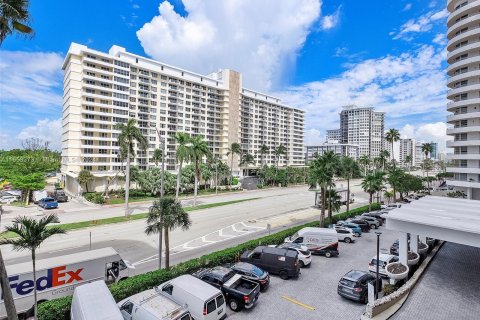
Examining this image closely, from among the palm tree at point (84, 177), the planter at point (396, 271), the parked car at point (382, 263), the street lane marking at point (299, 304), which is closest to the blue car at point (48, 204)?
the palm tree at point (84, 177)

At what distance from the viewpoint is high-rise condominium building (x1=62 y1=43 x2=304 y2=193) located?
66.3 metres

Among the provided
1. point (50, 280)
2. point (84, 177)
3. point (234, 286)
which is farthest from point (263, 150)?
point (50, 280)

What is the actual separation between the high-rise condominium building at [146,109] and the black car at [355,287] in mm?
41752

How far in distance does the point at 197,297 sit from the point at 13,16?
620 inches

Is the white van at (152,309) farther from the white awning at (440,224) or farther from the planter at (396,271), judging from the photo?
the white awning at (440,224)

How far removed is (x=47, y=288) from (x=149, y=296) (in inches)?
271

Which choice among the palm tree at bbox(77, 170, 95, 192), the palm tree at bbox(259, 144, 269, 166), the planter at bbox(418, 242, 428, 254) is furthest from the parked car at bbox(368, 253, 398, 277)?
the palm tree at bbox(259, 144, 269, 166)

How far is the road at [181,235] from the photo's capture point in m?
26.2

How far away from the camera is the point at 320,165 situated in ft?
120

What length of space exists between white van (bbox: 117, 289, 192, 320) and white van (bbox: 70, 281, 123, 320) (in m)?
1.30

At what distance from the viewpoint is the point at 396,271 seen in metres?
18.9

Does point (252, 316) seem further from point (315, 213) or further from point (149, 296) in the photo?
point (315, 213)

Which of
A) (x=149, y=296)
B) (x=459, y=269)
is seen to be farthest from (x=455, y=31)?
(x=149, y=296)

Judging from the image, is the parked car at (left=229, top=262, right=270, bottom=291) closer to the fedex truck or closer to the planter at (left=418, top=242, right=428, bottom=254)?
the fedex truck
